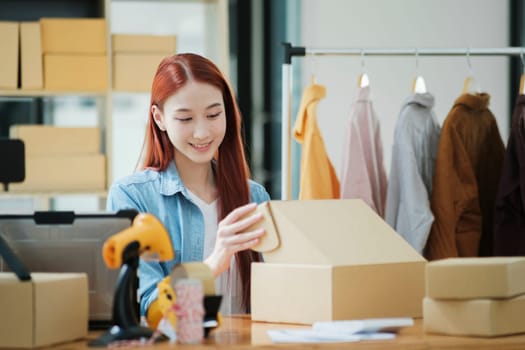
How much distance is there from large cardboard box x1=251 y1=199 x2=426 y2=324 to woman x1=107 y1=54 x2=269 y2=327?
1.15 ft

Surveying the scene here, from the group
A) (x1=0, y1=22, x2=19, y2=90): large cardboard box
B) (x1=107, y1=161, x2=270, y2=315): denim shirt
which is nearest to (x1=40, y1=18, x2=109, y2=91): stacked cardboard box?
(x1=0, y1=22, x2=19, y2=90): large cardboard box

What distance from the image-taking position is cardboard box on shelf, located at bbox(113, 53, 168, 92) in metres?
4.45

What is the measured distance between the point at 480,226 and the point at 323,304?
1.52 meters

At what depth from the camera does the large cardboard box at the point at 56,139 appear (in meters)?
4.33

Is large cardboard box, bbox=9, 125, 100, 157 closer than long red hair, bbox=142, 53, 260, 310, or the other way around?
long red hair, bbox=142, 53, 260, 310

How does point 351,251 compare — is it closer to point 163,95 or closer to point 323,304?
point 323,304

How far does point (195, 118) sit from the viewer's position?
2393mm

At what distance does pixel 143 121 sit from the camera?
15.3 ft

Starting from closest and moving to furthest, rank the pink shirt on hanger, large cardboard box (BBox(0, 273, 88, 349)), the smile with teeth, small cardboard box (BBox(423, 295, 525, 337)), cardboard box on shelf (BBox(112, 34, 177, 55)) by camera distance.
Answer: large cardboard box (BBox(0, 273, 88, 349))
small cardboard box (BBox(423, 295, 525, 337))
the smile with teeth
the pink shirt on hanger
cardboard box on shelf (BBox(112, 34, 177, 55))

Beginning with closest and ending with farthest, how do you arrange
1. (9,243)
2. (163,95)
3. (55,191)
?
1. (9,243)
2. (163,95)
3. (55,191)

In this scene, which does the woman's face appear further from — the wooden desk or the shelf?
the shelf

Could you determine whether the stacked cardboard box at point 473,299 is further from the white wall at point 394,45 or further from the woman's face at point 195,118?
the white wall at point 394,45

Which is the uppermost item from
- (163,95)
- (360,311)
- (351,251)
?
(163,95)

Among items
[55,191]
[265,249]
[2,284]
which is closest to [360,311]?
[265,249]
